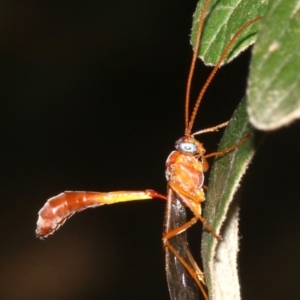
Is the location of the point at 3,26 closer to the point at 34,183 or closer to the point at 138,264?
the point at 34,183

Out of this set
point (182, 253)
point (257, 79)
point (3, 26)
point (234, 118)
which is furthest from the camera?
point (3, 26)

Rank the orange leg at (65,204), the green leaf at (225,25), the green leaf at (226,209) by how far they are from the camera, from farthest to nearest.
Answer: the orange leg at (65,204) → the green leaf at (225,25) → the green leaf at (226,209)

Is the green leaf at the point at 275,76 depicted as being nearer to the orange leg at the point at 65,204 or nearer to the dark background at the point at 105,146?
the orange leg at the point at 65,204

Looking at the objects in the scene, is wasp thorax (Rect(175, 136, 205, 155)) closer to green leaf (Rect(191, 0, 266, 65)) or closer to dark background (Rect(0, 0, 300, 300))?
green leaf (Rect(191, 0, 266, 65))

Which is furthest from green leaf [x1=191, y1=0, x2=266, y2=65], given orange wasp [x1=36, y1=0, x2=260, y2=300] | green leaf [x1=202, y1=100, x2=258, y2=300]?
orange wasp [x1=36, y1=0, x2=260, y2=300]

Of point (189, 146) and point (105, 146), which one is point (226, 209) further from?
point (105, 146)

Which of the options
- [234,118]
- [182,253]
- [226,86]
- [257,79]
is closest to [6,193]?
[226,86]

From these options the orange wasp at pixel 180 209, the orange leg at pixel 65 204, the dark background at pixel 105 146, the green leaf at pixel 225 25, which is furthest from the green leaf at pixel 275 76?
the dark background at pixel 105 146
